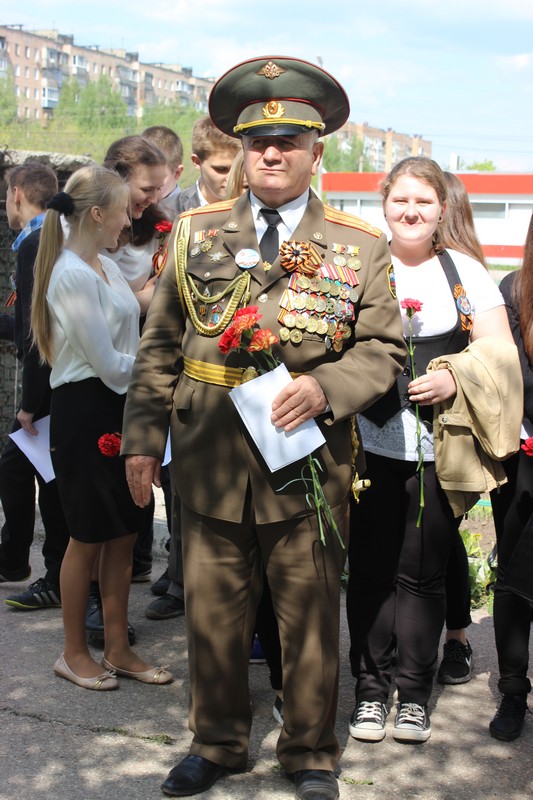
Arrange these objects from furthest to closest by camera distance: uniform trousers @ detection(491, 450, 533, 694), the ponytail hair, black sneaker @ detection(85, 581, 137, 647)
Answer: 1. black sneaker @ detection(85, 581, 137, 647)
2. the ponytail hair
3. uniform trousers @ detection(491, 450, 533, 694)

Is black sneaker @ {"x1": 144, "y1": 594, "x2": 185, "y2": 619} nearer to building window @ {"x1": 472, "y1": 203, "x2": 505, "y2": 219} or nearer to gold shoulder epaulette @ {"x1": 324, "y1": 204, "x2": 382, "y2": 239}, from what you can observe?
gold shoulder epaulette @ {"x1": 324, "y1": 204, "x2": 382, "y2": 239}

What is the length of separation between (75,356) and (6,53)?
124 metres

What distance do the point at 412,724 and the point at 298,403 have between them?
136 centimetres

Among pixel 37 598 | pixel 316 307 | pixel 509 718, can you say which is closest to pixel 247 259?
pixel 316 307

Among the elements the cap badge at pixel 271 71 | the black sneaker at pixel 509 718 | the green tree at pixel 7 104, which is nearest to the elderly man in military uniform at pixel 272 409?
the cap badge at pixel 271 71

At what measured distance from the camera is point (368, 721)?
361 centimetres

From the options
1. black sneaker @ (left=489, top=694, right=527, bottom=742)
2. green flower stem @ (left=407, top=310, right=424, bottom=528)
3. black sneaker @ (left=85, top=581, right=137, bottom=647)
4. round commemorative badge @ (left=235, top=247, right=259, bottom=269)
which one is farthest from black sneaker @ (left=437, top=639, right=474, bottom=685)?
round commemorative badge @ (left=235, top=247, right=259, bottom=269)

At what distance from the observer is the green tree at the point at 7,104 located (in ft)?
286

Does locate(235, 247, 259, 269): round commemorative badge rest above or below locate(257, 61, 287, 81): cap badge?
below

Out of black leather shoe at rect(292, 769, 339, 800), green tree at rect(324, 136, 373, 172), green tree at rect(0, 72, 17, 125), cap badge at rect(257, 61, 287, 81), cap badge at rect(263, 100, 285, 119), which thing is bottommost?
black leather shoe at rect(292, 769, 339, 800)

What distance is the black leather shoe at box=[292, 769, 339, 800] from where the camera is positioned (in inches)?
122

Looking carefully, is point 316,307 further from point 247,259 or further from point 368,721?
point 368,721

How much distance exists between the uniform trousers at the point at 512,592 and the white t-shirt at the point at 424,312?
1.21 ft

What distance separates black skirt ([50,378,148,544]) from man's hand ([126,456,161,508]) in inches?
23.2
